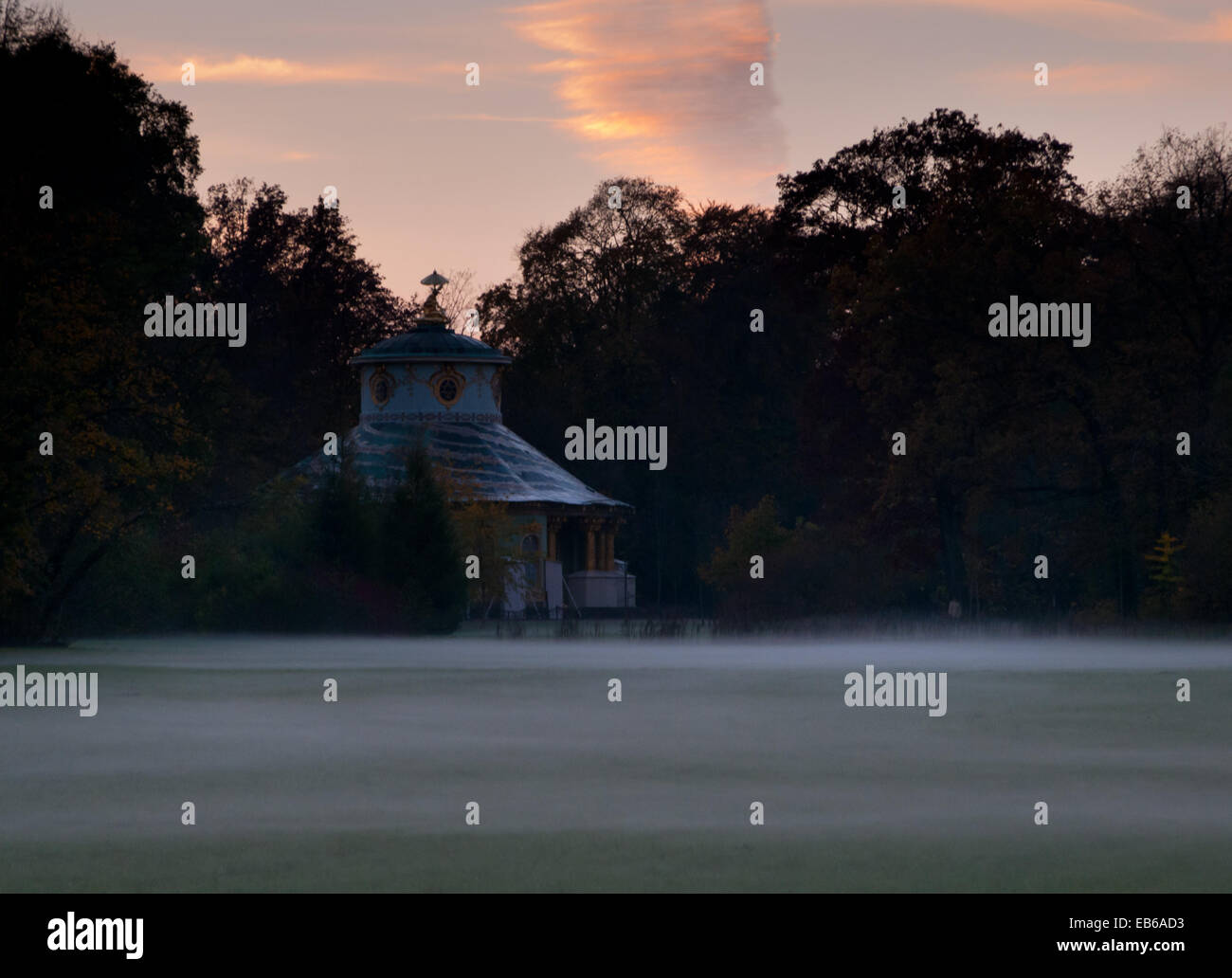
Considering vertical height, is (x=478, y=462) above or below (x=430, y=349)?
below

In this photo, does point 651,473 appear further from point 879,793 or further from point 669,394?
point 879,793

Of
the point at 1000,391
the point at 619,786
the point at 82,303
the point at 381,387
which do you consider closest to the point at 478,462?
the point at 381,387

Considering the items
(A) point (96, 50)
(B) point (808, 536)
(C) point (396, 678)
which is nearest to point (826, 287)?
(B) point (808, 536)

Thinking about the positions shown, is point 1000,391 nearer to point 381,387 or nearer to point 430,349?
point 430,349

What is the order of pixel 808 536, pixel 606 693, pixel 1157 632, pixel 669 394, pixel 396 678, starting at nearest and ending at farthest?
1. pixel 606 693
2. pixel 396 678
3. pixel 1157 632
4. pixel 808 536
5. pixel 669 394

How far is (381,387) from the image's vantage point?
8056 cm

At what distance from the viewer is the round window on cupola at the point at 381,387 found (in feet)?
263

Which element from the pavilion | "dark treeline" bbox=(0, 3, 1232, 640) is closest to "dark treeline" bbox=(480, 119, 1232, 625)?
"dark treeline" bbox=(0, 3, 1232, 640)

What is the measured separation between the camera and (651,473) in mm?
86062

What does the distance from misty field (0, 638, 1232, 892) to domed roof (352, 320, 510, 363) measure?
47.7 m

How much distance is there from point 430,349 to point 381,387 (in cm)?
264

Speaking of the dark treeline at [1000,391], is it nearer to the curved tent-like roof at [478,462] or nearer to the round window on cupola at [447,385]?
the curved tent-like roof at [478,462]

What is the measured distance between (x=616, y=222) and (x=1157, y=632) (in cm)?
4324

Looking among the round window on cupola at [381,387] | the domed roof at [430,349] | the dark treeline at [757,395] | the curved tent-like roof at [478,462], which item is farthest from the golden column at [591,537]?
the round window on cupola at [381,387]
